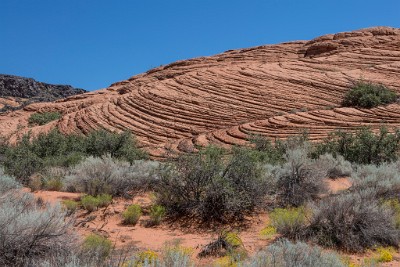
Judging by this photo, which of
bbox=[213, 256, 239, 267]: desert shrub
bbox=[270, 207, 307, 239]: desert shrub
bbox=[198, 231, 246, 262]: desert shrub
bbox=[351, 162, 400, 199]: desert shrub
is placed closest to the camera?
bbox=[213, 256, 239, 267]: desert shrub

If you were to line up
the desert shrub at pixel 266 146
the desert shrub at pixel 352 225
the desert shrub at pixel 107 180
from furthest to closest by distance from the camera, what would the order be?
the desert shrub at pixel 266 146 → the desert shrub at pixel 107 180 → the desert shrub at pixel 352 225

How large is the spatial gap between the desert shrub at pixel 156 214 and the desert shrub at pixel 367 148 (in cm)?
807

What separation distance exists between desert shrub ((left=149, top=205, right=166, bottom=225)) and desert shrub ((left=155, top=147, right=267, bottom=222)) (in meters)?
0.20

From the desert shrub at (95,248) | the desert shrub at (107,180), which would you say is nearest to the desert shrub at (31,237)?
the desert shrub at (95,248)

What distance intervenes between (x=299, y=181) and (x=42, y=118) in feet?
81.9

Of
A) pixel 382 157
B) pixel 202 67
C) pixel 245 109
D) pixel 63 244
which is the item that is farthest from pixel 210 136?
pixel 63 244

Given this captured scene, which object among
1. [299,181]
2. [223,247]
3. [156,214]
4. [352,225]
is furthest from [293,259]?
[299,181]

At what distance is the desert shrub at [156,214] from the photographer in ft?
21.7

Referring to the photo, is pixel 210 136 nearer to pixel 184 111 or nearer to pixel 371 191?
pixel 184 111

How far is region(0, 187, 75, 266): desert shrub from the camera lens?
3590 millimetres

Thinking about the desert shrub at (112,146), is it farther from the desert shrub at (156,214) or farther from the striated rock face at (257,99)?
the desert shrub at (156,214)

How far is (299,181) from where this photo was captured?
780cm

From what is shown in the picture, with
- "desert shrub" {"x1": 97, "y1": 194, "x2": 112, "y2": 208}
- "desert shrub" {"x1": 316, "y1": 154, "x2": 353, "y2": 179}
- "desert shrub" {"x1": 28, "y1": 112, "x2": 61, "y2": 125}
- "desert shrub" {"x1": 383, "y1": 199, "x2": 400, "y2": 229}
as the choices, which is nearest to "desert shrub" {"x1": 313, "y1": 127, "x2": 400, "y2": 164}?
"desert shrub" {"x1": 316, "y1": 154, "x2": 353, "y2": 179}

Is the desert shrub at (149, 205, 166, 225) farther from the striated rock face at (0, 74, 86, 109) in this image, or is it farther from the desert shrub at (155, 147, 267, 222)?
the striated rock face at (0, 74, 86, 109)
